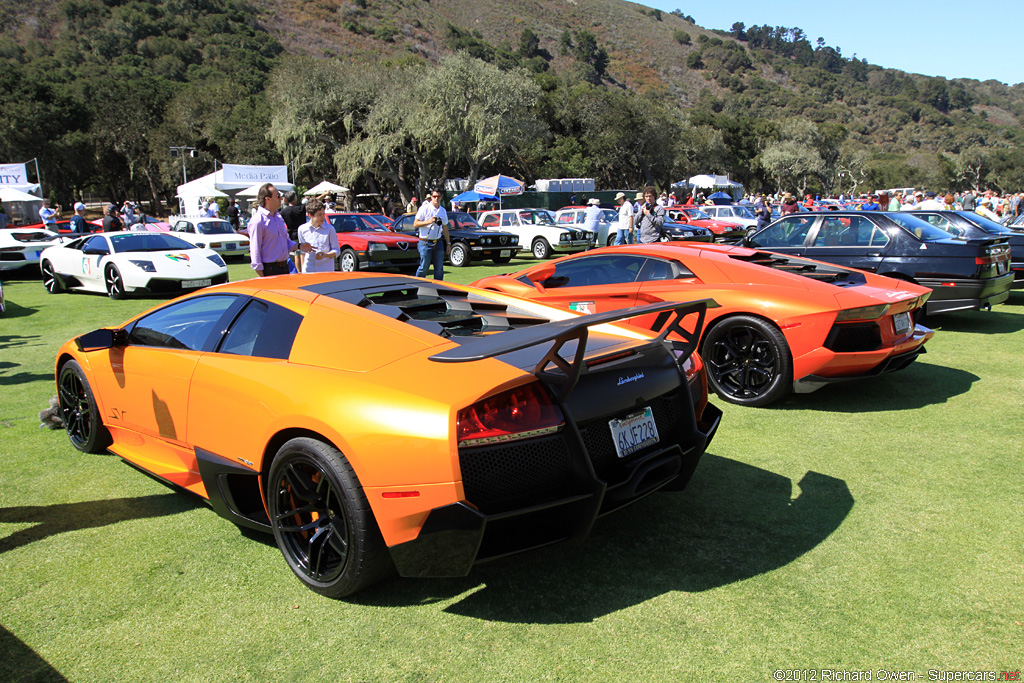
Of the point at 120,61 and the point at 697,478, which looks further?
the point at 120,61

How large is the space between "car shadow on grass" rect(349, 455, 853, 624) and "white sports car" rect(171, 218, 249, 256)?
1732cm

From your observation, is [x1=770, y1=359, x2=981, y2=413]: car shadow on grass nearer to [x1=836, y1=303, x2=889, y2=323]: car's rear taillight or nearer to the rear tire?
[x1=836, y1=303, x2=889, y2=323]: car's rear taillight

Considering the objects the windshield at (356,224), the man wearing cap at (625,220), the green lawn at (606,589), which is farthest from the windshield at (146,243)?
the green lawn at (606,589)

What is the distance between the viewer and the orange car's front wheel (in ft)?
8.96

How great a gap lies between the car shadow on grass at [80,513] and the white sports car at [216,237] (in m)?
15.7

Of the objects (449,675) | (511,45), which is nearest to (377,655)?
(449,675)

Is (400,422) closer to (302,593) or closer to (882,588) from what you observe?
(302,593)

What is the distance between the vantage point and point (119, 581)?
10.2 ft

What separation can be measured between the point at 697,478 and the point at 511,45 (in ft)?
576

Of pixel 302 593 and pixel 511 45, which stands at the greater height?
pixel 511 45

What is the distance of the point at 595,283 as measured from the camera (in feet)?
21.1

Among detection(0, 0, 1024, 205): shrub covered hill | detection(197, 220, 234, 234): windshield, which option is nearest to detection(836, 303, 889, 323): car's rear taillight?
detection(197, 220, 234, 234): windshield

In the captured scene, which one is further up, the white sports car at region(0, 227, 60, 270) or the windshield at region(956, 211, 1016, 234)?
the windshield at region(956, 211, 1016, 234)

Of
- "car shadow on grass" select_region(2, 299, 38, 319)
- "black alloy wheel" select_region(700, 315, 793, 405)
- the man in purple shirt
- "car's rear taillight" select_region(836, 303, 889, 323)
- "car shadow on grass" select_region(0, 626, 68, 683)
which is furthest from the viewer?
"car shadow on grass" select_region(2, 299, 38, 319)
